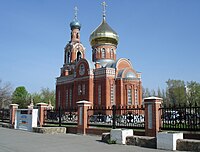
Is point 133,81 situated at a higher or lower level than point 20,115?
higher

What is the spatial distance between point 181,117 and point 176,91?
45396 millimetres

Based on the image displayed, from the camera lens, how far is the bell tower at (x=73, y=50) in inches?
1726

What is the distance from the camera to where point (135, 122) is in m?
12.6

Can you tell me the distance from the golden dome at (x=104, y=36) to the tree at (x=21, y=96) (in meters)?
35.1

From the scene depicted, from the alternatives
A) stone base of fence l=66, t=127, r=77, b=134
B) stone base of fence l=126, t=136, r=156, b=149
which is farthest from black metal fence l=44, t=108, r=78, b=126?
stone base of fence l=126, t=136, r=156, b=149

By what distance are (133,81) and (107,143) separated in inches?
962

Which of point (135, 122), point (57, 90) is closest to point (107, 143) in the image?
point (135, 122)

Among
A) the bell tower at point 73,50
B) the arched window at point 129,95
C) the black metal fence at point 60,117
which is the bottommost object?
the black metal fence at point 60,117

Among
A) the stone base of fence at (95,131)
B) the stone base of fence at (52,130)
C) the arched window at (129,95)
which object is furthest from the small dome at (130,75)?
the stone base of fence at (95,131)

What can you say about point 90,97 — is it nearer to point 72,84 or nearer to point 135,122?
point 72,84

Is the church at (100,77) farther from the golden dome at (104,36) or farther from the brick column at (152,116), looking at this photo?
the brick column at (152,116)

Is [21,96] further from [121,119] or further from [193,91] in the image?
[121,119]

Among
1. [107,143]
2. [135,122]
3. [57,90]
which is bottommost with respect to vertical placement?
[107,143]

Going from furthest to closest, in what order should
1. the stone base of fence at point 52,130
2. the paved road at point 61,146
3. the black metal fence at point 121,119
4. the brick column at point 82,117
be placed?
the stone base of fence at point 52,130, the brick column at point 82,117, the black metal fence at point 121,119, the paved road at point 61,146
